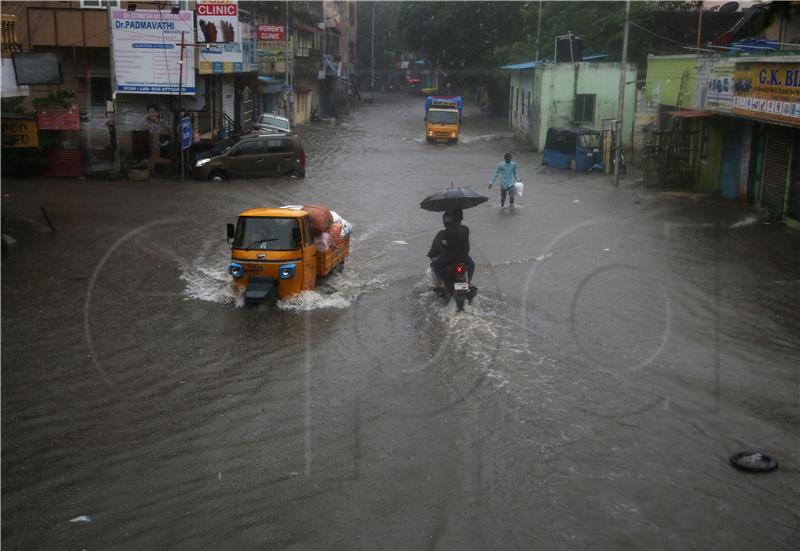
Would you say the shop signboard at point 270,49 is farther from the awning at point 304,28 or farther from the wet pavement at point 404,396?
the wet pavement at point 404,396

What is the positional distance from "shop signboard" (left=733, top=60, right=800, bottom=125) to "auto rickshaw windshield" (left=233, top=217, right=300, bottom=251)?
33.9 feet

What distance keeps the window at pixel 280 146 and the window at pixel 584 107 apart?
16.2 metres

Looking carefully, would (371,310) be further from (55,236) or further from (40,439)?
(55,236)

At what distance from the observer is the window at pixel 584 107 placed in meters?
38.8

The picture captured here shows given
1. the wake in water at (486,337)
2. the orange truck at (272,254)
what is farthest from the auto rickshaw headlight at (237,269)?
the wake in water at (486,337)

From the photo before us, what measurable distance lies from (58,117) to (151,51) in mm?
3326

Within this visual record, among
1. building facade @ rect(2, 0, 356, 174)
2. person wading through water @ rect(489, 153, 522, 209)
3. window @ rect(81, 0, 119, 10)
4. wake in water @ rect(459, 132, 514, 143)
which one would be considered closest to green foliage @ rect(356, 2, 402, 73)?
wake in water @ rect(459, 132, 514, 143)

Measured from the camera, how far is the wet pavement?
6.82 metres

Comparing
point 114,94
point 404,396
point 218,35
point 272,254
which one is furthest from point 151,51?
point 404,396

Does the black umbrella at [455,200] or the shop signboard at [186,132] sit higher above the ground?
the shop signboard at [186,132]

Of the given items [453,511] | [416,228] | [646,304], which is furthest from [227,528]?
[416,228]

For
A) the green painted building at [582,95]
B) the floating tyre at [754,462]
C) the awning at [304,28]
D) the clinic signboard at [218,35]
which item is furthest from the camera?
the awning at [304,28]

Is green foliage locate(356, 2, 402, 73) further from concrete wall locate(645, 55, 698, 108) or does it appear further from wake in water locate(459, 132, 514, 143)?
concrete wall locate(645, 55, 698, 108)

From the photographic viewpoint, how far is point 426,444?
823 cm
